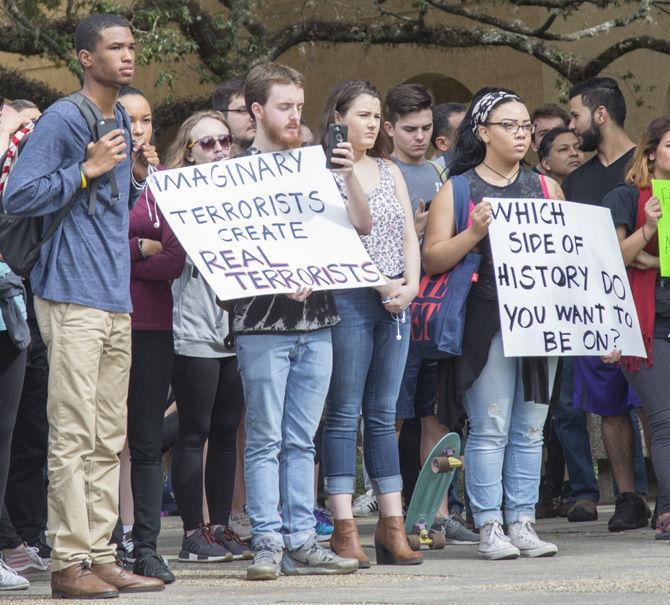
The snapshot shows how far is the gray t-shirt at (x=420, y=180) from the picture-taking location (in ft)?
26.2

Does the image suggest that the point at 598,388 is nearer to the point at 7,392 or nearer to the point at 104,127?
the point at 7,392

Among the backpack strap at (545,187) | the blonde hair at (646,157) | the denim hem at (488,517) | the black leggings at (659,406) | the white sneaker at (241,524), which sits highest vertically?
the blonde hair at (646,157)

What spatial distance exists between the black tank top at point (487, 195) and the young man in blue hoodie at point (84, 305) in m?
1.83

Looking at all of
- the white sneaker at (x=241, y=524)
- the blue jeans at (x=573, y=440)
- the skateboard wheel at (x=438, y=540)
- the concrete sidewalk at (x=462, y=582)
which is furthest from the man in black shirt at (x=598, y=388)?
the white sneaker at (x=241, y=524)

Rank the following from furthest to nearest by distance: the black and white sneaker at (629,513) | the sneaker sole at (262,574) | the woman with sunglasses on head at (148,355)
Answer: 1. the black and white sneaker at (629,513)
2. the woman with sunglasses on head at (148,355)
3. the sneaker sole at (262,574)

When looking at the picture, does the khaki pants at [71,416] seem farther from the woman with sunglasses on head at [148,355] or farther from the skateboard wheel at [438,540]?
the skateboard wheel at [438,540]

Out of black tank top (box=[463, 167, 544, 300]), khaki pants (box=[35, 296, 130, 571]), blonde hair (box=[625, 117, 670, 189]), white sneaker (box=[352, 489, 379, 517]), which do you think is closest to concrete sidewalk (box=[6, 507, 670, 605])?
khaki pants (box=[35, 296, 130, 571])

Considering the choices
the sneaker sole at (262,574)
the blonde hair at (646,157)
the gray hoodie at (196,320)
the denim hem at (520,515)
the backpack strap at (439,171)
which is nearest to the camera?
the sneaker sole at (262,574)

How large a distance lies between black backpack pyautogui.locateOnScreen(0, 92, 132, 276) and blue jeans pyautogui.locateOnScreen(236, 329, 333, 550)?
945mm

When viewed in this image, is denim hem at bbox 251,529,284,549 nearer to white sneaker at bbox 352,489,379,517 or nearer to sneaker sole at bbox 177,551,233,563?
sneaker sole at bbox 177,551,233,563

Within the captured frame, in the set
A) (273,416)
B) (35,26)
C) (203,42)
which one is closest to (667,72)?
(203,42)

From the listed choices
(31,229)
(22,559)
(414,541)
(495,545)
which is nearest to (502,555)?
(495,545)

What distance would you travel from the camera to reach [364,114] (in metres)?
6.59

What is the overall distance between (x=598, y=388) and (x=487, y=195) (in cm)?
168
